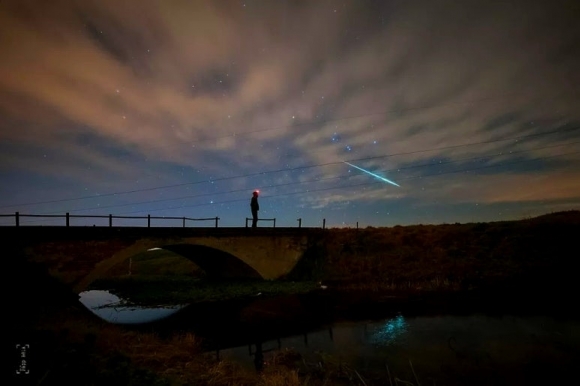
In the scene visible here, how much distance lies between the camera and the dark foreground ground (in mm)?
8805

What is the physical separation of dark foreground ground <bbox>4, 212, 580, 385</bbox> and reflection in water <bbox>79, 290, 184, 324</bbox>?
2.06m

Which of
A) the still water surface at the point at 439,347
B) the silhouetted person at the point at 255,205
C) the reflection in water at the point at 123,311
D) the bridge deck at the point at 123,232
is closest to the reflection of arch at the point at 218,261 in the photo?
the bridge deck at the point at 123,232

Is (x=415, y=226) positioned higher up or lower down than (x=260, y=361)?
higher up

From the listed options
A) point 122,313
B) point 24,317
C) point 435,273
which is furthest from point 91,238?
point 435,273

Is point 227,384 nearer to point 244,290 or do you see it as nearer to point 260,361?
point 260,361

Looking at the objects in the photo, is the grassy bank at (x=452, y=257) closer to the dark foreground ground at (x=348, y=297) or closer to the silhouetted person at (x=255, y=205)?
the dark foreground ground at (x=348, y=297)

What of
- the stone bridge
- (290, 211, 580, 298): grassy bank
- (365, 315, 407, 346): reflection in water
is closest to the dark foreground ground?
(290, 211, 580, 298): grassy bank

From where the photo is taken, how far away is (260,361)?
12.5m

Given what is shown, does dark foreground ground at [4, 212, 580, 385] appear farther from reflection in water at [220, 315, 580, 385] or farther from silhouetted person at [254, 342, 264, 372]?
reflection in water at [220, 315, 580, 385]

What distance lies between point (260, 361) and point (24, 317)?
32.7 feet

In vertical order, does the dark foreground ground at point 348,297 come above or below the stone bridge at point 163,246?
below

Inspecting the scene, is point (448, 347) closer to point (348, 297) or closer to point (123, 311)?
point (348, 297)

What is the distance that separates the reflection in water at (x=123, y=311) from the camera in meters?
19.5

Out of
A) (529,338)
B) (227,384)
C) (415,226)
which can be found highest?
(415,226)
